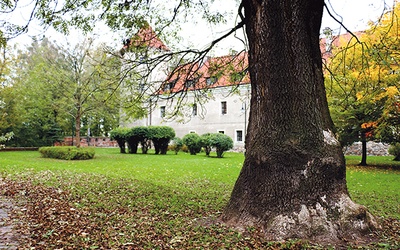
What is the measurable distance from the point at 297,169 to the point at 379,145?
24207 millimetres

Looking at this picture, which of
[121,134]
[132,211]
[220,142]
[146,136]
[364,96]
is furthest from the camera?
[121,134]

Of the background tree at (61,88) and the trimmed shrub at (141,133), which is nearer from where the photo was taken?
the background tree at (61,88)

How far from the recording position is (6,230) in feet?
14.1

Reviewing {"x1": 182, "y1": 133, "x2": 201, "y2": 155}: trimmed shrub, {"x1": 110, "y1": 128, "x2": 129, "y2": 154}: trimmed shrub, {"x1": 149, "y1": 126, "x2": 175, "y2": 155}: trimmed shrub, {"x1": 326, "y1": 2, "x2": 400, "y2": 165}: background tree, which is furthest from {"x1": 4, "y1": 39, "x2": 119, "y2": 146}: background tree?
{"x1": 326, "y1": 2, "x2": 400, "y2": 165}: background tree

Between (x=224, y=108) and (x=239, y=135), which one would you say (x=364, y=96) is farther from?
(x=224, y=108)

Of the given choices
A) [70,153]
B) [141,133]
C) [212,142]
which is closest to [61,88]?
[70,153]

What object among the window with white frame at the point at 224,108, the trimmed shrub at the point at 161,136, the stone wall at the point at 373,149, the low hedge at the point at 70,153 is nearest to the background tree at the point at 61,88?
the low hedge at the point at 70,153

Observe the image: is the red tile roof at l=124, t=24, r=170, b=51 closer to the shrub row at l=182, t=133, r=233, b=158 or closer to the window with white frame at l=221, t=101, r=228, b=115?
the shrub row at l=182, t=133, r=233, b=158

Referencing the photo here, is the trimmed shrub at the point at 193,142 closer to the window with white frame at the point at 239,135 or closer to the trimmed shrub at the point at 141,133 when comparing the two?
the trimmed shrub at the point at 141,133

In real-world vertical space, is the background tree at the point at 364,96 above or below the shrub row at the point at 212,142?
above

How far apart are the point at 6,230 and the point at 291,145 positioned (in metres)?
4.00

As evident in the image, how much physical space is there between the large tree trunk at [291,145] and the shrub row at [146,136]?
18252 millimetres

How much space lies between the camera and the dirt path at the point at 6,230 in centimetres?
369

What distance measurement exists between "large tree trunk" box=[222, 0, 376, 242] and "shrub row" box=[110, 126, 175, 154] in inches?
719
